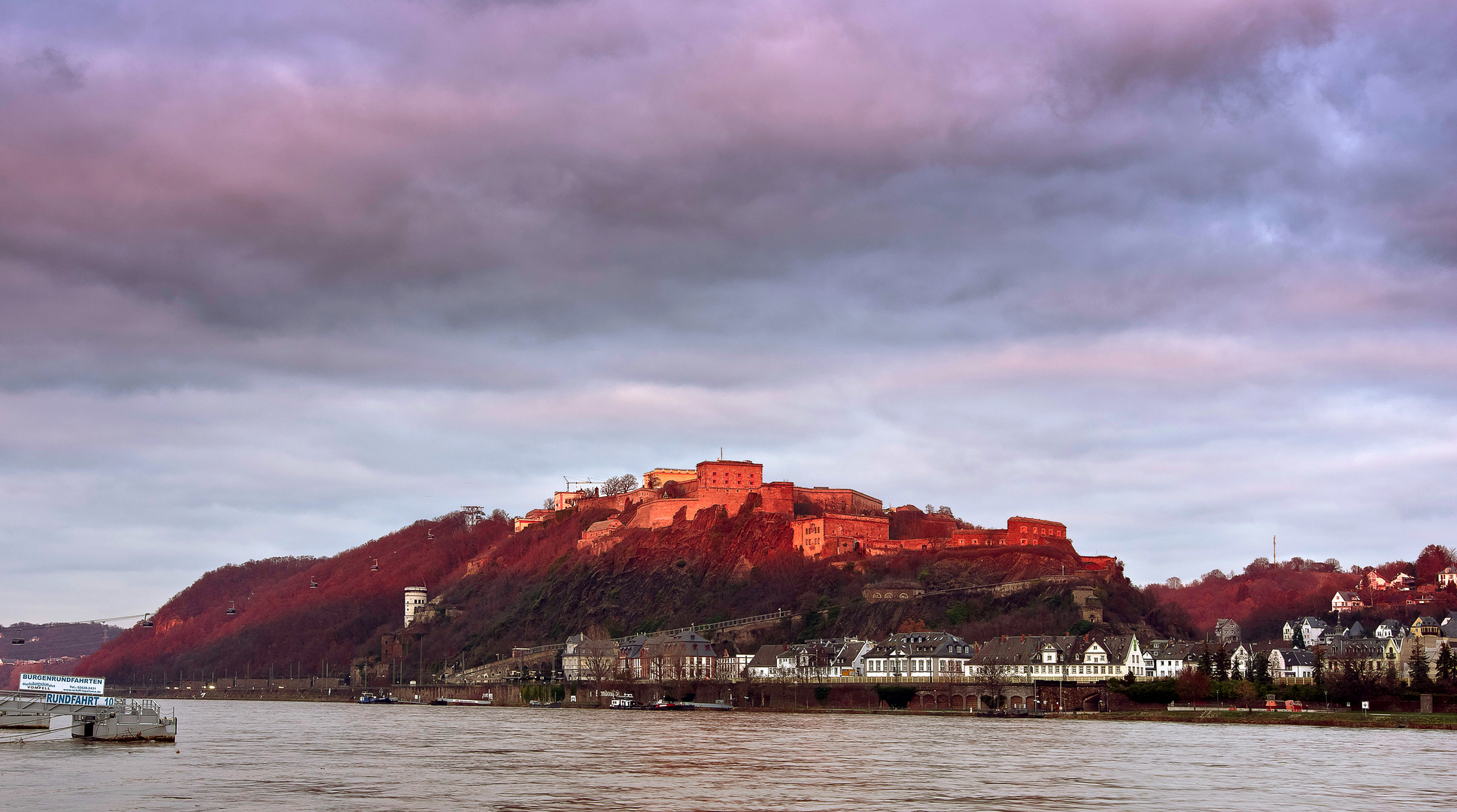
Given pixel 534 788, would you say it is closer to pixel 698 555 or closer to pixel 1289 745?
pixel 1289 745

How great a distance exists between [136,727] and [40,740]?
463 cm

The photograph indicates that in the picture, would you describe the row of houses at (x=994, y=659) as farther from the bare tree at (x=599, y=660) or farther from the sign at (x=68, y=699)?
the sign at (x=68, y=699)

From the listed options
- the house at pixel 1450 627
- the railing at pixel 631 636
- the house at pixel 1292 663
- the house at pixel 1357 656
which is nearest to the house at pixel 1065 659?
the house at pixel 1292 663

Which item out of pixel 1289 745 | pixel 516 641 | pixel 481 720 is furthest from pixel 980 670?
pixel 516 641

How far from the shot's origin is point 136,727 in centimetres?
7275

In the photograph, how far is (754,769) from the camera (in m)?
56.6

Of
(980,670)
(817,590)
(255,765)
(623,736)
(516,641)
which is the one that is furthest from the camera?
(516,641)

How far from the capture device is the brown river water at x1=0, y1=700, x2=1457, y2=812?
44812mm

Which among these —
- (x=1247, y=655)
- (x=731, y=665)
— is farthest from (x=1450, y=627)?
(x=731, y=665)

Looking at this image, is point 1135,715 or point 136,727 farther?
point 1135,715

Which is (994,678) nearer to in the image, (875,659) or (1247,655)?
(875,659)

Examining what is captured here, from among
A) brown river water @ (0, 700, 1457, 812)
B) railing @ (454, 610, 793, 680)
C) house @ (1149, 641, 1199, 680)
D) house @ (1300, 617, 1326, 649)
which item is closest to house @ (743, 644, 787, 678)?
railing @ (454, 610, 793, 680)

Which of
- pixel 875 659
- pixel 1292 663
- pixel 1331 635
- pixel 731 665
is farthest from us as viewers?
pixel 1331 635

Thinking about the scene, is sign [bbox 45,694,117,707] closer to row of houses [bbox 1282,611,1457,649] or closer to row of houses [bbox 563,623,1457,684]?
row of houses [bbox 563,623,1457,684]
